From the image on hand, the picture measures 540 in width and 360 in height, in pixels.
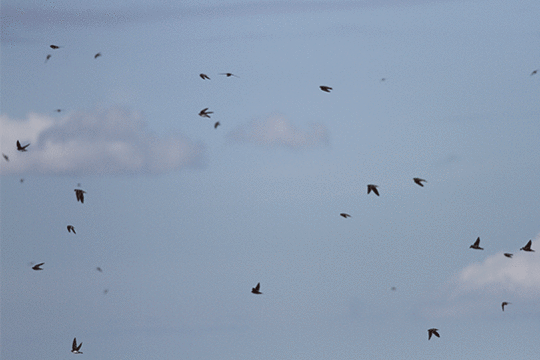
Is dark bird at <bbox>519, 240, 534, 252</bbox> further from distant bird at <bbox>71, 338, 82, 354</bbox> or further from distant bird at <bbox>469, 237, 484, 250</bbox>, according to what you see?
distant bird at <bbox>71, 338, 82, 354</bbox>

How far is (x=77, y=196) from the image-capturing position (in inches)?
2060

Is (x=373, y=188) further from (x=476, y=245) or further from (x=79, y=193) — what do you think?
(x=79, y=193)

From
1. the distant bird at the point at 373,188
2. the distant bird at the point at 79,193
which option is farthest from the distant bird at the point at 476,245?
the distant bird at the point at 79,193

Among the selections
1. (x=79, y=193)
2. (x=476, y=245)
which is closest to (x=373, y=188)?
(x=476, y=245)

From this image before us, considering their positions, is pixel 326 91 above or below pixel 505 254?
above

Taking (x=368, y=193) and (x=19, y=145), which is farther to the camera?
(x=19, y=145)

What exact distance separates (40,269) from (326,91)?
23999 millimetres

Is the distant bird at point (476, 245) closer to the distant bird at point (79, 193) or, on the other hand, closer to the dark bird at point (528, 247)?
the dark bird at point (528, 247)

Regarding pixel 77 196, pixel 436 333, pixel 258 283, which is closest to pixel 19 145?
pixel 77 196

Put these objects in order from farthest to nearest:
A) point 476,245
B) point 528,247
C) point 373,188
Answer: point 476,245
point 528,247
point 373,188

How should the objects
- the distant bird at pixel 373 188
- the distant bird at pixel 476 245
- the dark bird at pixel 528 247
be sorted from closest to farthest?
the distant bird at pixel 373 188 → the dark bird at pixel 528 247 → the distant bird at pixel 476 245

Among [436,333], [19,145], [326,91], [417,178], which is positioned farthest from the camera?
[436,333]

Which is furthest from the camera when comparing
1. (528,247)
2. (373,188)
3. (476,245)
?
(476,245)

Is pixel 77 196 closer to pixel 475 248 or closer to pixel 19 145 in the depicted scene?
pixel 19 145
